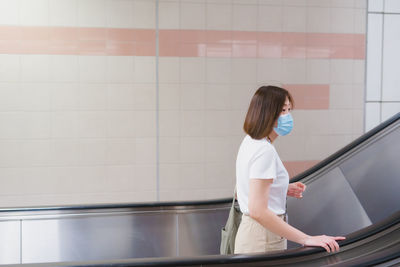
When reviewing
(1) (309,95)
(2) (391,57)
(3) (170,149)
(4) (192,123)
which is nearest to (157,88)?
(4) (192,123)

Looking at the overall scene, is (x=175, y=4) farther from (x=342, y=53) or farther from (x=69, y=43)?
(x=342, y=53)

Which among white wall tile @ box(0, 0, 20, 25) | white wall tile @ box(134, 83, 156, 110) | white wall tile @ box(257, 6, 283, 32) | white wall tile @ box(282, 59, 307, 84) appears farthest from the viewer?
white wall tile @ box(282, 59, 307, 84)

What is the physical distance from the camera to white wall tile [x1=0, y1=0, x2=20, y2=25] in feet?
15.6

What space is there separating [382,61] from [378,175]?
228 centimetres

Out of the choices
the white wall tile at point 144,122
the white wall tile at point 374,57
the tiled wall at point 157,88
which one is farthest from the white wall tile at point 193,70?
the white wall tile at point 374,57

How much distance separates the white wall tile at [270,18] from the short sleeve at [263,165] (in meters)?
3.60

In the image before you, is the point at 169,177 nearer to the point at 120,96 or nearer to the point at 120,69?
the point at 120,96

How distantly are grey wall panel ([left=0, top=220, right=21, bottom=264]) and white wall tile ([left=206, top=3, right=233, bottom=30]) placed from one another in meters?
3.09

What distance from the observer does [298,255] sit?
2045mm

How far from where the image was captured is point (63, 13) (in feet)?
16.0

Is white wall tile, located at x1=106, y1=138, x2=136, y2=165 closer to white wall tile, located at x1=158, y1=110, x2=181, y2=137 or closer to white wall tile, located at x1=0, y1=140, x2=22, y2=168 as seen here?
white wall tile, located at x1=158, y1=110, x2=181, y2=137

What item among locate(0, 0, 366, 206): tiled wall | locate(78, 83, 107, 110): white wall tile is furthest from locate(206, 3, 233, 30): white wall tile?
locate(78, 83, 107, 110): white wall tile

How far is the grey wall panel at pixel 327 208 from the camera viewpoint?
3.94 meters

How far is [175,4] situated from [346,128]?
8.61 ft
